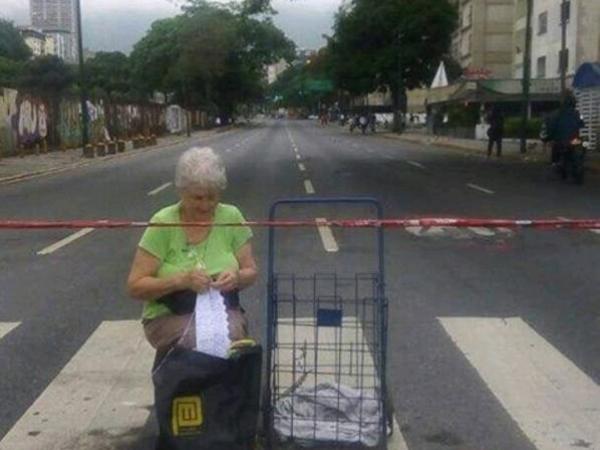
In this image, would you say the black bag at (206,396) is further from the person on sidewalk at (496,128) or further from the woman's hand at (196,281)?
the person on sidewalk at (496,128)

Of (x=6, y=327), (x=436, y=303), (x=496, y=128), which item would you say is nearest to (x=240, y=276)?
(x=6, y=327)

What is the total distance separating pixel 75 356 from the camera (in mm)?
7824

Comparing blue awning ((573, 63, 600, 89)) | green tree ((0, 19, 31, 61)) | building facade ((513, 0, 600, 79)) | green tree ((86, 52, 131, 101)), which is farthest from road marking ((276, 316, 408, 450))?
green tree ((86, 52, 131, 101))

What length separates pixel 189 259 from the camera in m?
5.45

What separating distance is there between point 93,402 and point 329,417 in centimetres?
170

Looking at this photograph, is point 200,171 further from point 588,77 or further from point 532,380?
point 588,77

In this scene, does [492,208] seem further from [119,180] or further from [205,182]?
[205,182]

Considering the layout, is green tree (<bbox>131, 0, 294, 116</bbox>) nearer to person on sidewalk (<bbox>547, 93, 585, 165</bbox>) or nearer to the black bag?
person on sidewalk (<bbox>547, 93, 585, 165</bbox>)

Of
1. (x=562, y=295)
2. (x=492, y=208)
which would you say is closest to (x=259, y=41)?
(x=492, y=208)

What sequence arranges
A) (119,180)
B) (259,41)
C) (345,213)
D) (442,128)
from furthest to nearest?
1. (259,41)
2. (442,128)
3. (119,180)
4. (345,213)

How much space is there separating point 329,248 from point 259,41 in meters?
93.5

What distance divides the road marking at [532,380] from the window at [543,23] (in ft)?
183

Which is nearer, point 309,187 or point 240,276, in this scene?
point 240,276

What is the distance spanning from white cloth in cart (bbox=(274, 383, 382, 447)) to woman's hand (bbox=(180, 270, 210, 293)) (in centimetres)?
73
